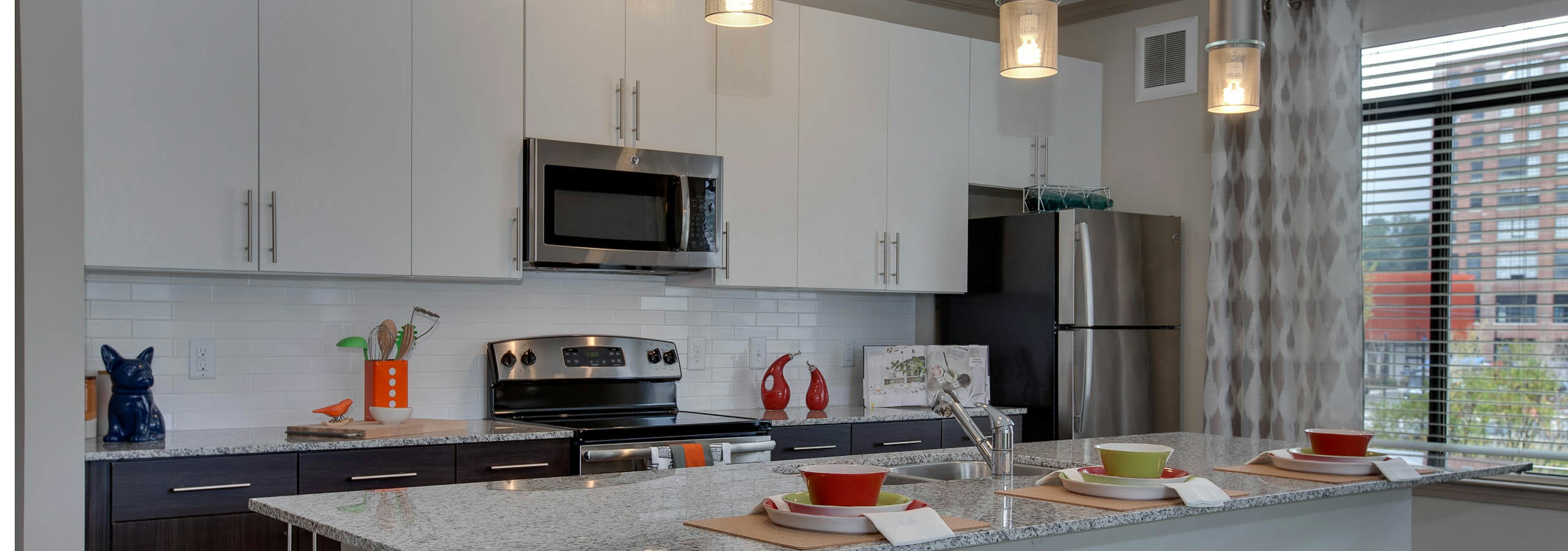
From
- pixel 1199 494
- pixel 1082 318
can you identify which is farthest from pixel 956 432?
pixel 1199 494

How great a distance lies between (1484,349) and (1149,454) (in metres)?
2.50

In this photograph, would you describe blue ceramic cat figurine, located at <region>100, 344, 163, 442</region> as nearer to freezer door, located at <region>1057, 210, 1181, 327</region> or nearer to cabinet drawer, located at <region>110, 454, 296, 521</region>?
cabinet drawer, located at <region>110, 454, 296, 521</region>

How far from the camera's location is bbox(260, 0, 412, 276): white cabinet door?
3.13 meters

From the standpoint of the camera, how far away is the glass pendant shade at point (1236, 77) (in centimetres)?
239

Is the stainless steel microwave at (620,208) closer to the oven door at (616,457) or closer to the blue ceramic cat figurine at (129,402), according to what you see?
the oven door at (616,457)

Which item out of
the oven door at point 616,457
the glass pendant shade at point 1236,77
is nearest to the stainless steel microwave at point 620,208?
the oven door at point 616,457

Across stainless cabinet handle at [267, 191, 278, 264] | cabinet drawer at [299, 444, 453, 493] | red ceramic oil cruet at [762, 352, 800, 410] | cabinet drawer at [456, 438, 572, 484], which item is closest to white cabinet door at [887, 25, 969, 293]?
red ceramic oil cruet at [762, 352, 800, 410]

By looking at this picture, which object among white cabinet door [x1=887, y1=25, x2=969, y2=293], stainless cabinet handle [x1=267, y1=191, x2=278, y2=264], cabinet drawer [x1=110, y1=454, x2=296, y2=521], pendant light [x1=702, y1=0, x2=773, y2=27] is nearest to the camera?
pendant light [x1=702, y1=0, x2=773, y2=27]

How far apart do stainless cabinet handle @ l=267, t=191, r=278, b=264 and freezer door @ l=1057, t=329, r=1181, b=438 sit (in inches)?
103

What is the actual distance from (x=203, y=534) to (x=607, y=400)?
4.63 feet

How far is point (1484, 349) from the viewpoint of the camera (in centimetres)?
388

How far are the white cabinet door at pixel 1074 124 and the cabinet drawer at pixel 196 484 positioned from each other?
121 inches

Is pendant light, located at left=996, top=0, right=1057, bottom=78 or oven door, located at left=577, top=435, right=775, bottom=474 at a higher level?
pendant light, located at left=996, top=0, right=1057, bottom=78

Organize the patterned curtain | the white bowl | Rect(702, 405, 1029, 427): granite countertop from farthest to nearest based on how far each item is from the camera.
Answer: the patterned curtain, Rect(702, 405, 1029, 427): granite countertop, the white bowl
